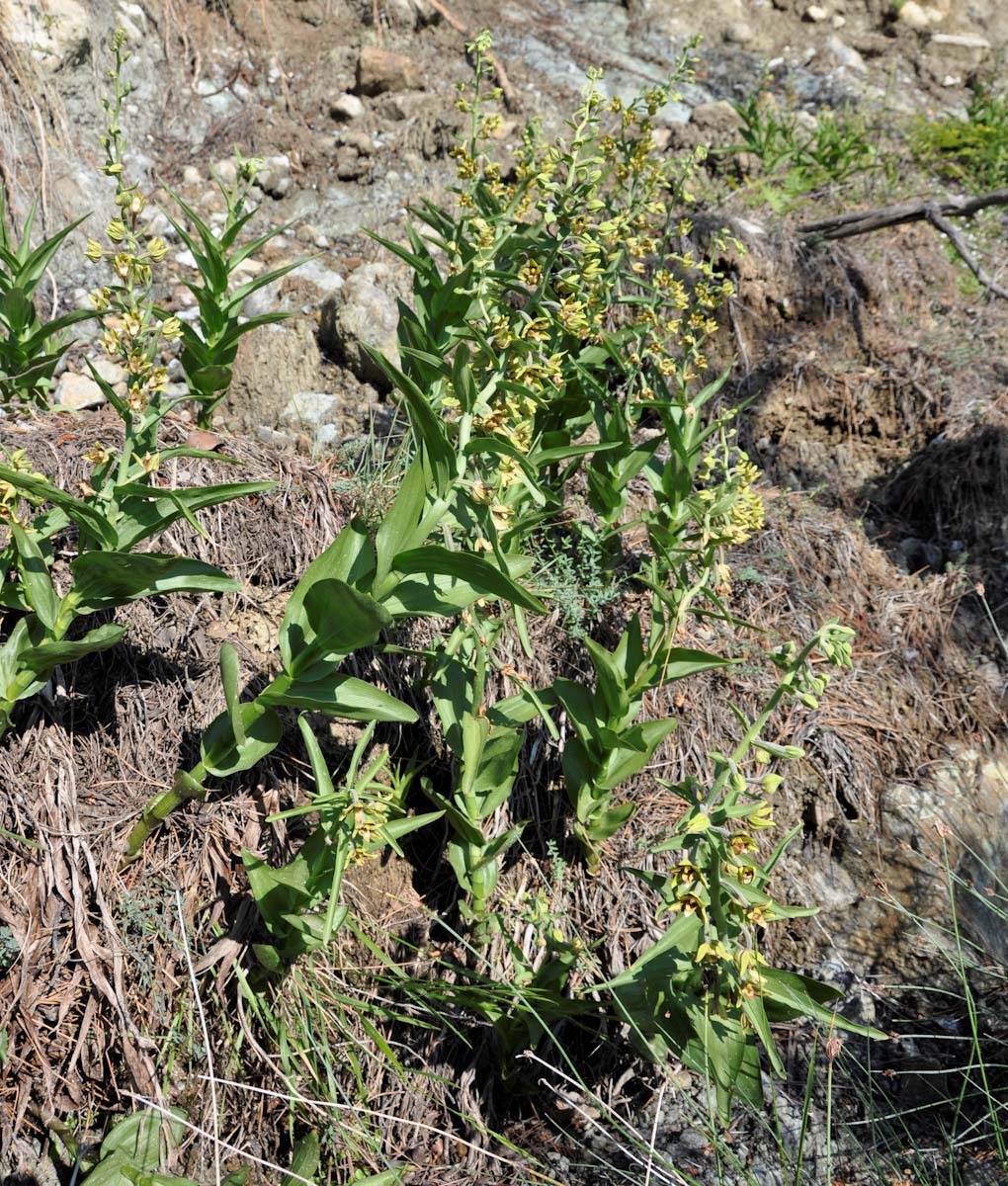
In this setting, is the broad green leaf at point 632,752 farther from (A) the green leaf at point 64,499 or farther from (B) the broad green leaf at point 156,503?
(A) the green leaf at point 64,499

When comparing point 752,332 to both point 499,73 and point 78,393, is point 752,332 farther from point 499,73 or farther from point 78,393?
point 78,393

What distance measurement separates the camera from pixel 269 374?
163 inches

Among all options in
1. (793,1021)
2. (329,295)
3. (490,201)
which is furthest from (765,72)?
(793,1021)

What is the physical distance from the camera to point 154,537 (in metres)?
3.02

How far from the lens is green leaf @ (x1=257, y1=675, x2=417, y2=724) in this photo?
228cm

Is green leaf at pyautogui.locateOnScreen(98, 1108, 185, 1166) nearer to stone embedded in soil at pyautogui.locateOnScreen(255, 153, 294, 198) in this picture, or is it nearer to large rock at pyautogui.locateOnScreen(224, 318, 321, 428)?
large rock at pyautogui.locateOnScreen(224, 318, 321, 428)

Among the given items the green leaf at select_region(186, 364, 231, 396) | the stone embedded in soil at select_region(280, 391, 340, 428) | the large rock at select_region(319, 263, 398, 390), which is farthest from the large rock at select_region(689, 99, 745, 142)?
the green leaf at select_region(186, 364, 231, 396)

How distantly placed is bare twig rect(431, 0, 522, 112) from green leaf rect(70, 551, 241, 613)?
4.43 meters

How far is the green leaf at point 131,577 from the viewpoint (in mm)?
2209

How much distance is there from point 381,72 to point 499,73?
0.75 metres

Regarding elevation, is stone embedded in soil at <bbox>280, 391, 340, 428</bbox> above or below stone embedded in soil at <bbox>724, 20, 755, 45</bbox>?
below

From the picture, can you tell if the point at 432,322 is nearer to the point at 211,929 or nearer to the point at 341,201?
the point at 211,929

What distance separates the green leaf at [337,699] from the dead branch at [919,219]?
3.84 m

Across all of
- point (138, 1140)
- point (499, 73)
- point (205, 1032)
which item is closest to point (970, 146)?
point (499, 73)
